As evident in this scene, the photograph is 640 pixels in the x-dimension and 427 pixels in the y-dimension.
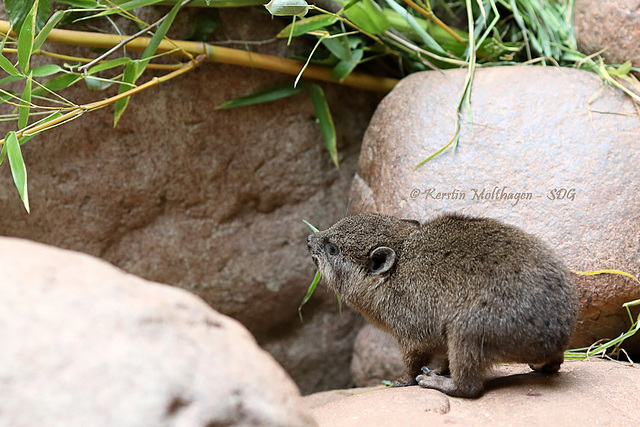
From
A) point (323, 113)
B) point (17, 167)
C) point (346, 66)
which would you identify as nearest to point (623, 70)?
point (346, 66)

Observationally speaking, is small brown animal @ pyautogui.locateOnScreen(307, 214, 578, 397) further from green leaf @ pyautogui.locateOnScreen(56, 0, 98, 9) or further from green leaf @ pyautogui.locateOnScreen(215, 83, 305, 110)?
green leaf @ pyautogui.locateOnScreen(56, 0, 98, 9)

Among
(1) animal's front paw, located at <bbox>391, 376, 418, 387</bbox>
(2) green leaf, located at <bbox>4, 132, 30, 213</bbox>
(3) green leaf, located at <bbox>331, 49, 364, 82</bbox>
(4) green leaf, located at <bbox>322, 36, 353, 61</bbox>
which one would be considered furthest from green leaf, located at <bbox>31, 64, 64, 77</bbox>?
(1) animal's front paw, located at <bbox>391, 376, 418, 387</bbox>

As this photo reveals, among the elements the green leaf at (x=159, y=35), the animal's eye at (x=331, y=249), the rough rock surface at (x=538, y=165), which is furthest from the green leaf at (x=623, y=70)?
the green leaf at (x=159, y=35)

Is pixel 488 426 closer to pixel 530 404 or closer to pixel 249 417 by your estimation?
pixel 530 404

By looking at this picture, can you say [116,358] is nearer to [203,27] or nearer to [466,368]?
[466,368]

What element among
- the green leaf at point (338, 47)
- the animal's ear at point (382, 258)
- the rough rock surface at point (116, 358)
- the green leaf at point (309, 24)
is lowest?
the animal's ear at point (382, 258)

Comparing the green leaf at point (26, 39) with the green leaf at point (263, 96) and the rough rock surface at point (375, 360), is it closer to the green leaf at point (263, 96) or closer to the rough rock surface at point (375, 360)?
the green leaf at point (263, 96)
